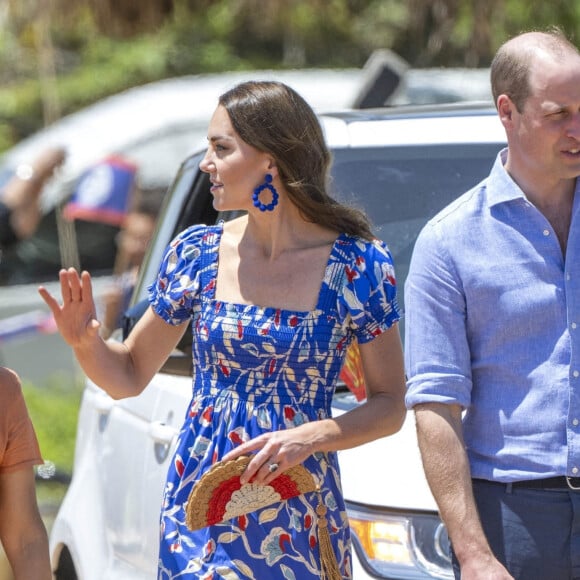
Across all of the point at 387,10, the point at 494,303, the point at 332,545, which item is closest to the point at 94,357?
the point at 332,545

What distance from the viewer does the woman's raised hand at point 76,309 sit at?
327 centimetres

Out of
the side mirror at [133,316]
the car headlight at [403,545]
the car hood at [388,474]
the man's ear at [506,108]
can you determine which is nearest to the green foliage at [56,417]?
the side mirror at [133,316]

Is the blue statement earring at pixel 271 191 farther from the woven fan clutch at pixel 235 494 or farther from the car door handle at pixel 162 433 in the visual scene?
the car door handle at pixel 162 433

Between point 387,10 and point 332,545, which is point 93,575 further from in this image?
point 387,10

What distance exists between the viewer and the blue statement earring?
3.32 metres

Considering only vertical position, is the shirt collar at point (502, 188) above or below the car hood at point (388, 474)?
above

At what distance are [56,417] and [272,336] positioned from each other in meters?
7.17

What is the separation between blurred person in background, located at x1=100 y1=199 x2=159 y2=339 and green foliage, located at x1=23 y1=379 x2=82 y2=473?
1214 millimetres

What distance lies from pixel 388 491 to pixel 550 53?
114cm

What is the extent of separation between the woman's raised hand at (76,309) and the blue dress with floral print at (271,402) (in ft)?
0.86

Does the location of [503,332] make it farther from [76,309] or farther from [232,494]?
[76,309]

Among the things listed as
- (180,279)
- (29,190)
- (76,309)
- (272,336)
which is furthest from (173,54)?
(272,336)

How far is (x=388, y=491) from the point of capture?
3459mm

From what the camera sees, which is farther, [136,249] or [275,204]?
[136,249]
